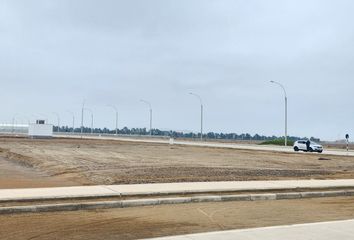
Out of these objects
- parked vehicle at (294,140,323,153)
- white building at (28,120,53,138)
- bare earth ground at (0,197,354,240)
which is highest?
white building at (28,120,53,138)

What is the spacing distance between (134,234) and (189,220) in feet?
6.76

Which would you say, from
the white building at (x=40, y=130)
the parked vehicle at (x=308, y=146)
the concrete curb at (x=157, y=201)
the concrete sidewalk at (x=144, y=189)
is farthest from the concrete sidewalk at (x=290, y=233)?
the white building at (x=40, y=130)

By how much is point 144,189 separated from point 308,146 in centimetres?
4967

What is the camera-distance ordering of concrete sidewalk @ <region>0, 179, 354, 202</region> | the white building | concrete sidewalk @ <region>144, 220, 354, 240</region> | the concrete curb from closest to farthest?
concrete sidewalk @ <region>144, 220, 354, 240</region>, the concrete curb, concrete sidewalk @ <region>0, 179, 354, 202</region>, the white building

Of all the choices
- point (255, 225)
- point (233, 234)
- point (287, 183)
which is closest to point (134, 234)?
point (233, 234)

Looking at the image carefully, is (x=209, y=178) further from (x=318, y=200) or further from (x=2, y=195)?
(x=2, y=195)

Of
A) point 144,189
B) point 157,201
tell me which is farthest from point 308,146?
point 157,201

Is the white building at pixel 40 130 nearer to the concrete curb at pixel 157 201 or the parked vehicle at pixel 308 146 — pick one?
the parked vehicle at pixel 308 146

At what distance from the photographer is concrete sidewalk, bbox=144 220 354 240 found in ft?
29.9

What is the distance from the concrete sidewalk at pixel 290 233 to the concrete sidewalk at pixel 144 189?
5372 millimetres

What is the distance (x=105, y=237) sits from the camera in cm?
947

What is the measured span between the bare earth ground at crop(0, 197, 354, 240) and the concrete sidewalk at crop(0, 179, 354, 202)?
1339mm

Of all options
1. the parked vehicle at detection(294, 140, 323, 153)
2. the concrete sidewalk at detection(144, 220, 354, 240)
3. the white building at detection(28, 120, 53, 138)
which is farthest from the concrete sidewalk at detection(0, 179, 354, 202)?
the white building at detection(28, 120, 53, 138)

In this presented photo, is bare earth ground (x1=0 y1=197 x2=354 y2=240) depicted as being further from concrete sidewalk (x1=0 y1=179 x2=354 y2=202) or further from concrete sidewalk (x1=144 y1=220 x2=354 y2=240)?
concrete sidewalk (x1=0 y1=179 x2=354 y2=202)
